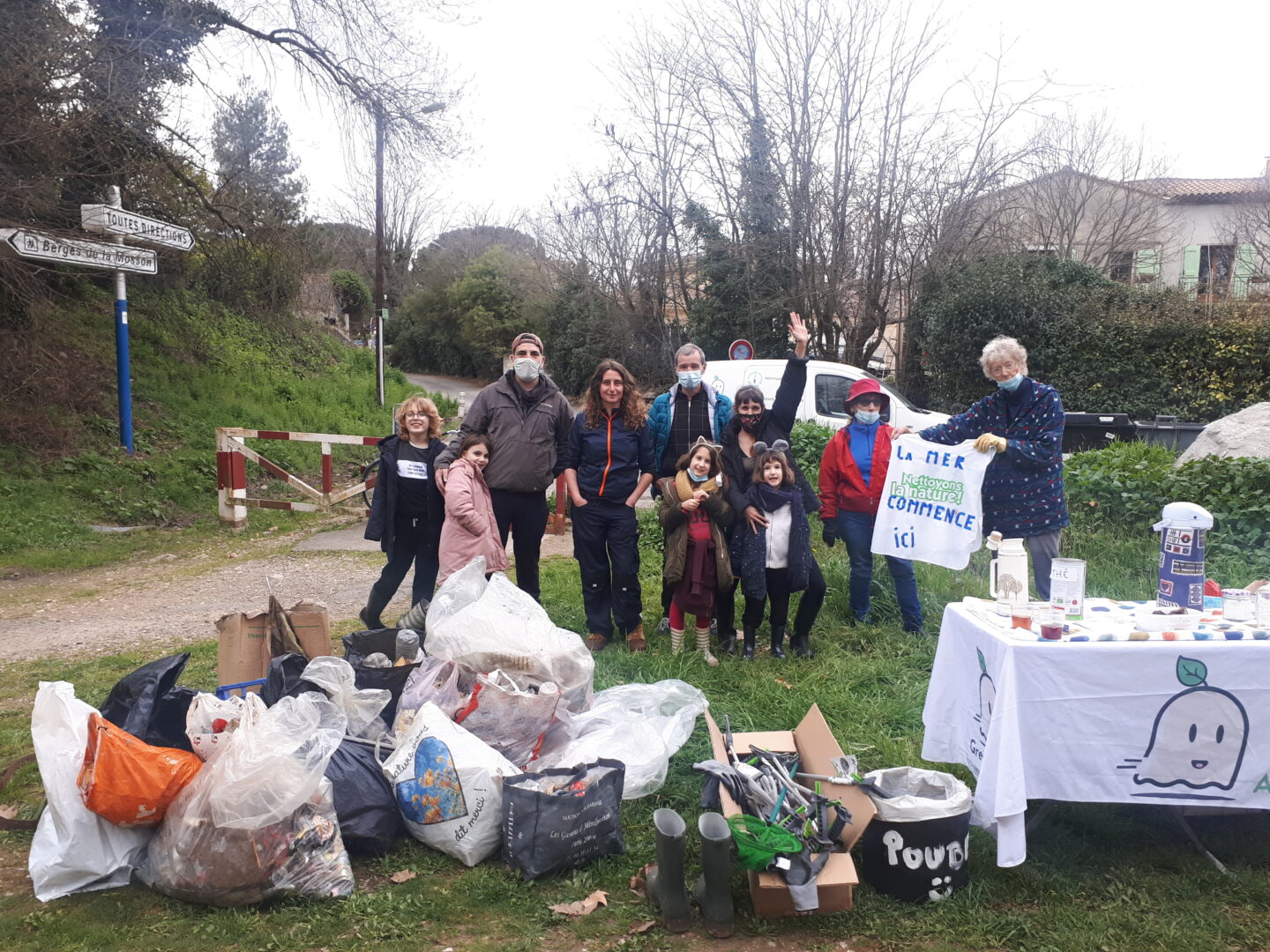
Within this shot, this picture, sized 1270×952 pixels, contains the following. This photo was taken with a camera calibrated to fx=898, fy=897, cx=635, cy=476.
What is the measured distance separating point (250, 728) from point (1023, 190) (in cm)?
2039

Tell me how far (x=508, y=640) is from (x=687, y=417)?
2.16m

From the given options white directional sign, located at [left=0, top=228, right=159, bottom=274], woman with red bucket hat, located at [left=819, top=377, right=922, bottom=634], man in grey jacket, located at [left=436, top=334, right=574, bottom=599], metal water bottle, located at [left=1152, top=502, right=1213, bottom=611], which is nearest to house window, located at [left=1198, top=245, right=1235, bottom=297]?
woman with red bucket hat, located at [left=819, top=377, right=922, bottom=634]

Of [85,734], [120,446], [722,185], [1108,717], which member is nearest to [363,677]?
[85,734]

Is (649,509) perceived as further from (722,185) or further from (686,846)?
(722,185)

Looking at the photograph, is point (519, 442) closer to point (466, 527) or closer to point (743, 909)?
point (466, 527)

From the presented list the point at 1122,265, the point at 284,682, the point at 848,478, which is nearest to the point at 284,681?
the point at 284,682

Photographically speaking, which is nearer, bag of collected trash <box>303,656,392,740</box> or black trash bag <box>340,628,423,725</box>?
bag of collected trash <box>303,656,392,740</box>

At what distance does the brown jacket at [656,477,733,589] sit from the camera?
211 inches

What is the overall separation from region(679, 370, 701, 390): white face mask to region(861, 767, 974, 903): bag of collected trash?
3104mm

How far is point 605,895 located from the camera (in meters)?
3.11

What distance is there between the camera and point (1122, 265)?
24562mm

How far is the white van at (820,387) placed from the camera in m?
10.9

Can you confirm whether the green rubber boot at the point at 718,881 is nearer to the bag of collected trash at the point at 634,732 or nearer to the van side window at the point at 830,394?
the bag of collected trash at the point at 634,732

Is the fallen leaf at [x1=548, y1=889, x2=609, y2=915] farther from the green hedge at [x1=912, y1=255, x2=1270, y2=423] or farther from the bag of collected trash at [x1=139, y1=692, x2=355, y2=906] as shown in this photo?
the green hedge at [x1=912, y1=255, x2=1270, y2=423]
